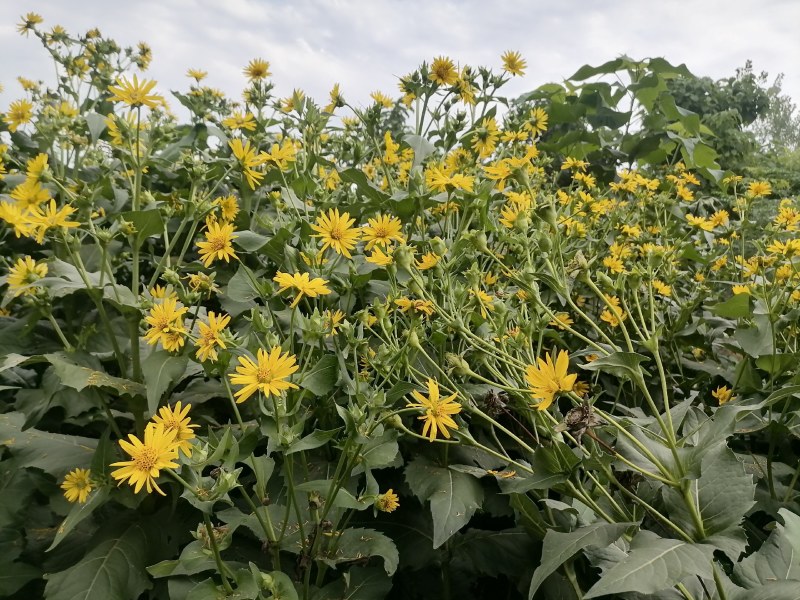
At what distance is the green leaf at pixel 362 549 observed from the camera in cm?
111

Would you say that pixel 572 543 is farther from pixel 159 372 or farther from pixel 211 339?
pixel 159 372

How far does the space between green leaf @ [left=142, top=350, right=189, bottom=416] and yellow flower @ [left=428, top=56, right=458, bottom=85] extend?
4.81ft

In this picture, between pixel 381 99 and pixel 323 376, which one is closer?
pixel 323 376

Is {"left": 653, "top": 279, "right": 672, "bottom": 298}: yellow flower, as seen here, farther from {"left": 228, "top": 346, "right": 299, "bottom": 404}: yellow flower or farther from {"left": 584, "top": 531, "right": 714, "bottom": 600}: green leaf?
{"left": 228, "top": 346, "right": 299, "bottom": 404}: yellow flower

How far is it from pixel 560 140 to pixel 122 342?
9.00 feet

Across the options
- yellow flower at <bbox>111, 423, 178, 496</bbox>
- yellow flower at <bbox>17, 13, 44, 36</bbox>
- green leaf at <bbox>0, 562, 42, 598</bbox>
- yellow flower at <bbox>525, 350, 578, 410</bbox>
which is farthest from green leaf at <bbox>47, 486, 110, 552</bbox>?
yellow flower at <bbox>17, 13, 44, 36</bbox>

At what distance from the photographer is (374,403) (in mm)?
1023

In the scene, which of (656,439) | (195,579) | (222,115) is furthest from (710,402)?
(222,115)

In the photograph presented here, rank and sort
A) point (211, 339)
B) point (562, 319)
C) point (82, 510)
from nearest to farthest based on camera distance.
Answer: point (211, 339) < point (82, 510) < point (562, 319)

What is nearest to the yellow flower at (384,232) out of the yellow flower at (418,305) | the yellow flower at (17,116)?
the yellow flower at (418,305)

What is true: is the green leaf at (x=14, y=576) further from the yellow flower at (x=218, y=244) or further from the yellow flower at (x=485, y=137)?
the yellow flower at (x=485, y=137)

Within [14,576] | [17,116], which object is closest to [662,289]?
[14,576]

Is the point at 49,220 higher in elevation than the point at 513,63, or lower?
lower

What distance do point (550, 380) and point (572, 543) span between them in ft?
0.87
